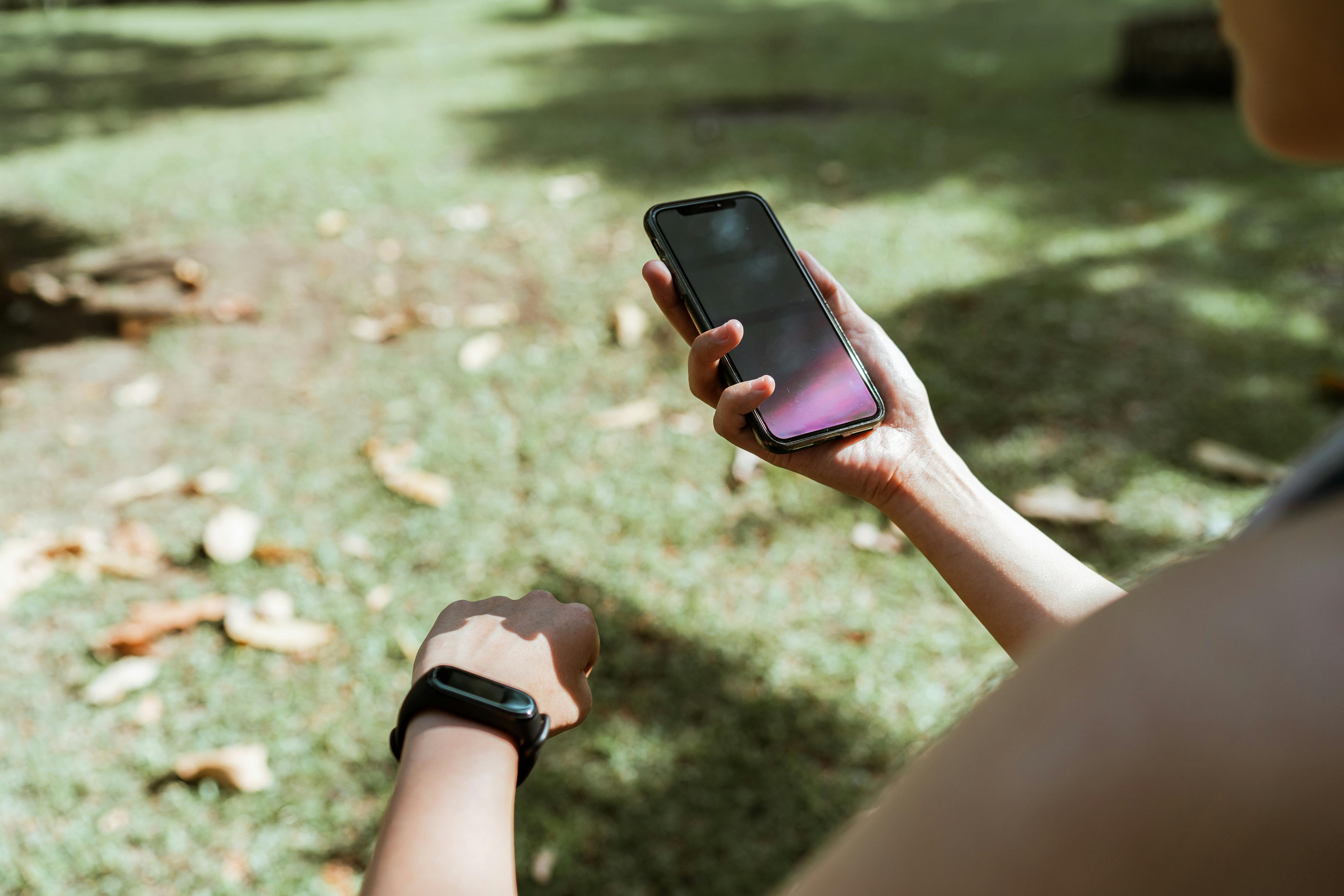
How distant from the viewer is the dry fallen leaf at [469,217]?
445cm

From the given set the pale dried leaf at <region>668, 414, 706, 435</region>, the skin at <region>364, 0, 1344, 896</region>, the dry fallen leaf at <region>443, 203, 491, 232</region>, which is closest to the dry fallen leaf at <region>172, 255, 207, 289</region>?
the dry fallen leaf at <region>443, 203, 491, 232</region>

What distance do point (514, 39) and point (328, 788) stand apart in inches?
360

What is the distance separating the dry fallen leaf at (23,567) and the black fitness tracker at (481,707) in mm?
2028

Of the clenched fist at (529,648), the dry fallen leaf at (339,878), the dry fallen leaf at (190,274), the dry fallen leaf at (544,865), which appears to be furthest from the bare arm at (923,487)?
the dry fallen leaf at (190,274)

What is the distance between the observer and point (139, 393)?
324 centimetres

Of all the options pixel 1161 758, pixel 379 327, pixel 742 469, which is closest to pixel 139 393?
pixel 379 327

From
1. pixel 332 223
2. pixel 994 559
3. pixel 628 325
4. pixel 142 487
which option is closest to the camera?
pixel 994 559

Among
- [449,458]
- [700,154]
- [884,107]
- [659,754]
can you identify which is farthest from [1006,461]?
[884,107]

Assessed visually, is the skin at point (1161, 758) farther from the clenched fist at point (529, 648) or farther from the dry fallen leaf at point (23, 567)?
the dry fallen leaf at point (23, 567)

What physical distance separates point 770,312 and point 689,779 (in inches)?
43.7

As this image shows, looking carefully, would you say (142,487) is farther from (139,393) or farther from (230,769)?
(230,769)

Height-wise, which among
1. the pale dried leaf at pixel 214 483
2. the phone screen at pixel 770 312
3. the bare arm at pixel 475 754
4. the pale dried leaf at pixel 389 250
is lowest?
the pale dried leaf at pixel 389 250

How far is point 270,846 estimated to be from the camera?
183 cm

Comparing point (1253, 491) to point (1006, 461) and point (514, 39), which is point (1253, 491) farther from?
point (514, 39)
